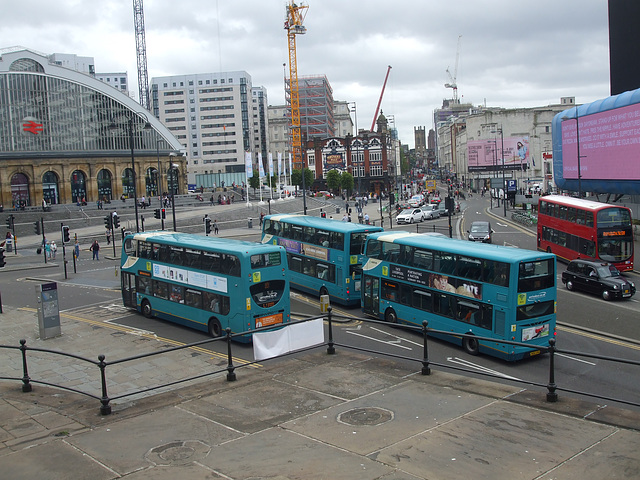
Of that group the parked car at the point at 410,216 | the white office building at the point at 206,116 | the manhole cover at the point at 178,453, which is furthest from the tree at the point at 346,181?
the manhole cover at the point at 178,453

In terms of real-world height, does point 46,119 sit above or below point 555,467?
above

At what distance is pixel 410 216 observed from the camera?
215 ft

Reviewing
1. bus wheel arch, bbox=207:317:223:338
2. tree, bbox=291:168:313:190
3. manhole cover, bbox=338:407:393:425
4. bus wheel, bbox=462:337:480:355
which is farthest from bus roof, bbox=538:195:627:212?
tree, bbox=291:168:313:190

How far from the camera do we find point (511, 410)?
9.30m

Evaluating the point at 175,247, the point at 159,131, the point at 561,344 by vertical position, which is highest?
the point at 159,131

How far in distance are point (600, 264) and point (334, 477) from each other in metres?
24.2

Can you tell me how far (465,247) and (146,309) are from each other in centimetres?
1376

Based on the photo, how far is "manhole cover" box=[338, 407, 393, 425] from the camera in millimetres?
9062

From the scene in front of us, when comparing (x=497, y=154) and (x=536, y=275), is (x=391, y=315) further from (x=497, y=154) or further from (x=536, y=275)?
(x=497, y=154)

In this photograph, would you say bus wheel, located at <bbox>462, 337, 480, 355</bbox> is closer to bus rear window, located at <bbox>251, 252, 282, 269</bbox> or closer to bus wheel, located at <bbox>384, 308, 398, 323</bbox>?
bus wheel, located at <bbox>384, 308, 398, 323</bbox>

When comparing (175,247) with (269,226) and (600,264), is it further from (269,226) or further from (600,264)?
(600,264)

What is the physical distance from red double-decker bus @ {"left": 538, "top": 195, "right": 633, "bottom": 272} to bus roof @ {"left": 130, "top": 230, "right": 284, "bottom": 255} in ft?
61.5

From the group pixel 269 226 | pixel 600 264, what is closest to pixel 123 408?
pixel 269 226

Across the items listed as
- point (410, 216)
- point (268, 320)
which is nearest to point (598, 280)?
point (268, 320)
